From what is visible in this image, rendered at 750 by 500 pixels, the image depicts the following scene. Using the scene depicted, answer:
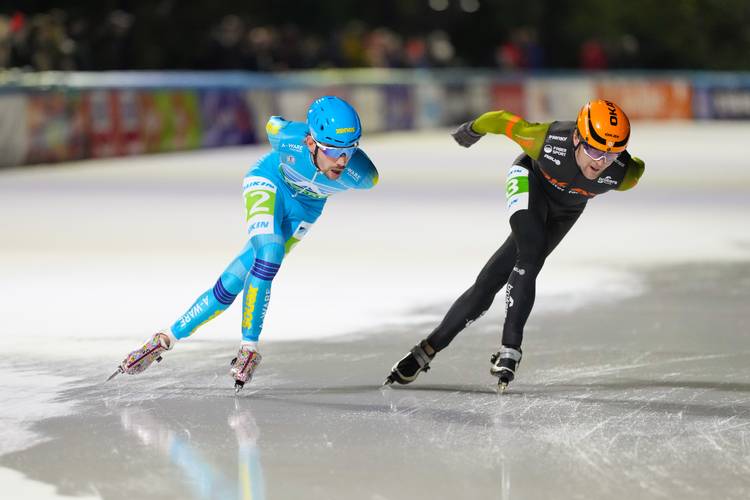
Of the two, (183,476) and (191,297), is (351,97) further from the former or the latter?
(183,476)

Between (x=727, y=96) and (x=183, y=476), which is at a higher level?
(x=727, y=96)

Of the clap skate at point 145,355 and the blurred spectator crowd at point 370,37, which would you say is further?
the blurred spectator crowd at point 370,37

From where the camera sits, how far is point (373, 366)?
6.40 m

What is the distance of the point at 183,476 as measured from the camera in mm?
4391

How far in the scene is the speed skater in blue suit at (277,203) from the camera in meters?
5.70

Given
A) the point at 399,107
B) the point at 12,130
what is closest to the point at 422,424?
the point at 12,130

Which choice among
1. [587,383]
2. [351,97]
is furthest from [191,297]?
[351,97]

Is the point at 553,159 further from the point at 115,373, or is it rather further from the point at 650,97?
the point at 650,97

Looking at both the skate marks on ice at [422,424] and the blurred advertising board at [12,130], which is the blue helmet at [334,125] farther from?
the blurred advertising board at [12,130]

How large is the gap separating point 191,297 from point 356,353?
2.08m

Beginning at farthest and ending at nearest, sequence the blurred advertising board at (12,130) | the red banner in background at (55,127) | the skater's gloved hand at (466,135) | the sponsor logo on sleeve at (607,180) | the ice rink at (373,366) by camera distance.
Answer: the red banner in background at (55,127), the blurred advertising board at (12,130), the skater's gloved hand at (466,135), the sponsor logo on sleeve at (607,180), the ice rink at (373,366)

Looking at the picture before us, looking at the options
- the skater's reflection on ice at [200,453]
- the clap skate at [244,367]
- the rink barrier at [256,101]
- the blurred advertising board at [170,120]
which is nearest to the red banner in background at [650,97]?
the rink barrier at [256,101]

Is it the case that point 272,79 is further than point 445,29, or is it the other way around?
point 445,29

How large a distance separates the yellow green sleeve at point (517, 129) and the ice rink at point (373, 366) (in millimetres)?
1045
